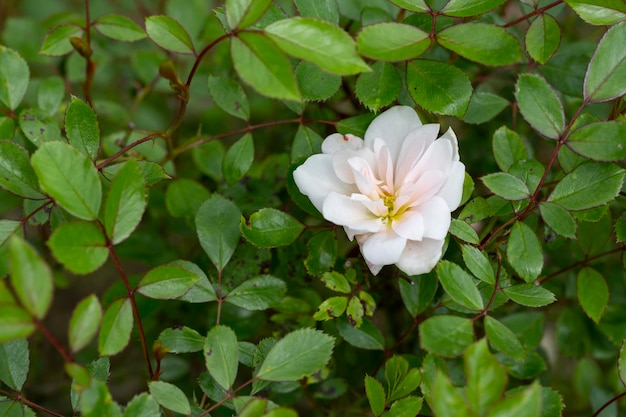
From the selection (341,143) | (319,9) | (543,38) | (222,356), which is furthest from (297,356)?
(543,38)

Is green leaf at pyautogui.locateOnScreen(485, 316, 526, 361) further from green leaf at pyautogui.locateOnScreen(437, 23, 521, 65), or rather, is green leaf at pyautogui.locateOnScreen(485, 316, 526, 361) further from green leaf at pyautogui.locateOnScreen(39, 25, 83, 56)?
green leaf at pyautogui.locateOnScreen(39, 25, 83, 56)

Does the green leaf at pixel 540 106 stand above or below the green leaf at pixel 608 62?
below

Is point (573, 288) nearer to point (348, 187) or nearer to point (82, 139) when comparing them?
point (348, 187)

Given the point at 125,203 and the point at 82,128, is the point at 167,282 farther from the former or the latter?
the point at 82,128

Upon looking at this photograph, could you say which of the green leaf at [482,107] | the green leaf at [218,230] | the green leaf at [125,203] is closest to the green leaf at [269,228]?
the green leaf at [218,230]

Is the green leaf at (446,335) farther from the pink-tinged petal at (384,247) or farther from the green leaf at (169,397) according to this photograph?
the green leaf at (169,397)

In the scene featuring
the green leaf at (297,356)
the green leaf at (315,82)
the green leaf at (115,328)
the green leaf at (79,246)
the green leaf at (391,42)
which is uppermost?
the green leaf at (391,42)

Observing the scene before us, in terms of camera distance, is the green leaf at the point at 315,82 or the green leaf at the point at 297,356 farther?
the green leaf at the point at 315,82

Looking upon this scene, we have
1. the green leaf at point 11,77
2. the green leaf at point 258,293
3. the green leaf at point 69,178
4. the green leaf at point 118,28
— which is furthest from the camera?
the green leaf at point 118,28

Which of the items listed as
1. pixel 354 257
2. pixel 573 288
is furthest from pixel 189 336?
pixel 573 288
